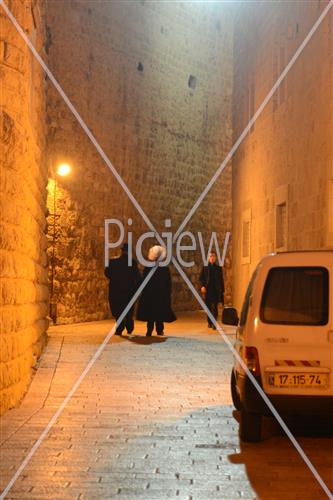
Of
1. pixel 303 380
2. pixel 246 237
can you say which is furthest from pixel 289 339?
pixel 246 237

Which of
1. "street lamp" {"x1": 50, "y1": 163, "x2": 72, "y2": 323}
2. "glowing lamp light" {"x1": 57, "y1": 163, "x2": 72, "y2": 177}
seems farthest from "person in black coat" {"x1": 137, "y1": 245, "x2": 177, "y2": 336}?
"glowing lamp light" {"x1": 57, "y1": 163, "x2": 72, "y2": 177}

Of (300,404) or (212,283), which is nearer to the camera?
(300,404)

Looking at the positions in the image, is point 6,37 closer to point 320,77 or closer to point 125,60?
point 320,77

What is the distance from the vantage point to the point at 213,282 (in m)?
17.5

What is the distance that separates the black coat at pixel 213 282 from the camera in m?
17.4

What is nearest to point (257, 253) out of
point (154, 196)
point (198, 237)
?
point (154, 196)

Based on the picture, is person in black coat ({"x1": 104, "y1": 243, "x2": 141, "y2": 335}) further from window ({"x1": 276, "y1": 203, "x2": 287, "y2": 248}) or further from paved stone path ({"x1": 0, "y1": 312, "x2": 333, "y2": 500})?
paved stone path ({"x1": 0, "y1": 312, "x2": 333, "y2": 500})

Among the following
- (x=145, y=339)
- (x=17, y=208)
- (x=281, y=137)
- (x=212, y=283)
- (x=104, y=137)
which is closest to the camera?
(x=17, y=208)

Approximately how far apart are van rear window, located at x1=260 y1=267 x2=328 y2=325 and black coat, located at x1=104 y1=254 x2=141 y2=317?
9222mm

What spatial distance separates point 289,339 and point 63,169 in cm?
1349

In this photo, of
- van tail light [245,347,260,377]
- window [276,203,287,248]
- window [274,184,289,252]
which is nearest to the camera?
van tail light [245,347,260,377]

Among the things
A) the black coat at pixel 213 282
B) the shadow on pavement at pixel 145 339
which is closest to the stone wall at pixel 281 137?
the black coat at pixel 213 282

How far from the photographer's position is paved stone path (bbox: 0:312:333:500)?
5.12 m

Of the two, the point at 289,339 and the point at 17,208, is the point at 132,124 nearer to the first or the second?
the point at 17,208
